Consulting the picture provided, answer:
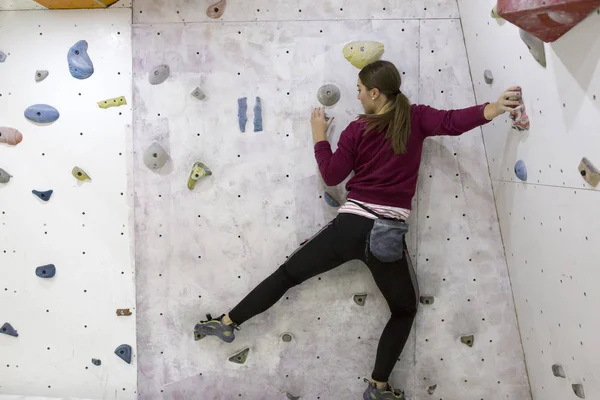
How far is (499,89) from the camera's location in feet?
5.13

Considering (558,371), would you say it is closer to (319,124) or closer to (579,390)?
(579,390)

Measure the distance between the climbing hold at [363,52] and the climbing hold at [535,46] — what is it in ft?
1.78

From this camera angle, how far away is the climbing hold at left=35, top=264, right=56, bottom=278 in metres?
1.89

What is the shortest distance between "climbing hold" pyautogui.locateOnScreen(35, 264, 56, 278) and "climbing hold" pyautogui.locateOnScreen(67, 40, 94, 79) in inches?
30.4

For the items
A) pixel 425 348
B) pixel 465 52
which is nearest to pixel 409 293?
pixel 425 348

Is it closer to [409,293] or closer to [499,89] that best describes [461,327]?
[409,293]

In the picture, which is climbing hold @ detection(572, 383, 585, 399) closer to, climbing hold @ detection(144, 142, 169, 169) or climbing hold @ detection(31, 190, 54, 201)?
climbing hold @ detection(144, 142, 169, 169)

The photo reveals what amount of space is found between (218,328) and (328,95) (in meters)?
0.97

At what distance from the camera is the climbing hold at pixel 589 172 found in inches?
45.1

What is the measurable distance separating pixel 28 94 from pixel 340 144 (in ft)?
4.10

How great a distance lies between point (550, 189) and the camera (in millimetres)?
1377

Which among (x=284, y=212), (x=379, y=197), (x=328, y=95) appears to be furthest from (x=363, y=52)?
(x=284, y=212)

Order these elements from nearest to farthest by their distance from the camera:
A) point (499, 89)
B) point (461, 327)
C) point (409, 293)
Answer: point (499, 89) → point (409, 293) → point (461, 327)

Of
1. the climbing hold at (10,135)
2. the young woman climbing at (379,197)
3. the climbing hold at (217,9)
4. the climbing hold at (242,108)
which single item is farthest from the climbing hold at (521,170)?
the climbing hold at (10,135)
